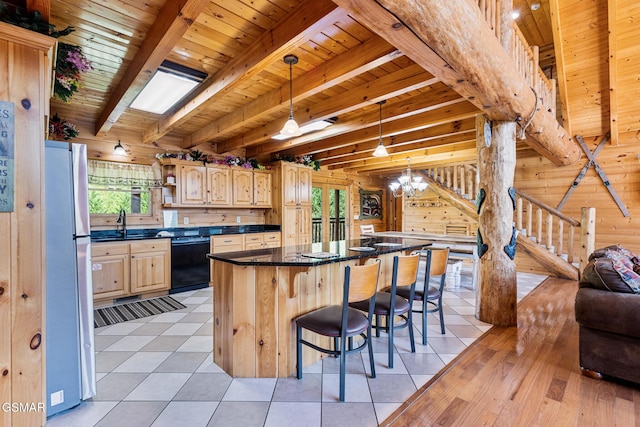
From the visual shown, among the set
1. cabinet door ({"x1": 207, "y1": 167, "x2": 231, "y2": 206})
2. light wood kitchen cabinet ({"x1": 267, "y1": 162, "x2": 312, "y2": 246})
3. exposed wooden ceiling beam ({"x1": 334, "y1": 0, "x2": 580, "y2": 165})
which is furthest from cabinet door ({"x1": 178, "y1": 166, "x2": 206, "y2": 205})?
exposed wooden ceiling beam ({"x1": 334, "y1": 0, "x2": 580, "y2": 165})

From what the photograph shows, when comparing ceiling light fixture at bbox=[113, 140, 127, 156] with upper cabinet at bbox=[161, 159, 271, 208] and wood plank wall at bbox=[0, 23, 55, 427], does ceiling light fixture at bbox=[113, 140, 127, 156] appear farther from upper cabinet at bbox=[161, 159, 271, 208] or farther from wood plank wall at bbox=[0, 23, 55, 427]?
wood plank wall at bbox=[0, 23, 55, 427]

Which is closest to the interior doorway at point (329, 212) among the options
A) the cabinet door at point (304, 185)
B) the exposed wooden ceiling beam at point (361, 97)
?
the cabinet door at point (304, 185)

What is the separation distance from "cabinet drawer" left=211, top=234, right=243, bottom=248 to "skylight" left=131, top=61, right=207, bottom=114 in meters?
2.18

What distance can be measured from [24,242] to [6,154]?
0.45 metres

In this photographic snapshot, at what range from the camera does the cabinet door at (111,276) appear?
382 centimetres

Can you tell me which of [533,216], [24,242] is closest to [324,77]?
[24,242]

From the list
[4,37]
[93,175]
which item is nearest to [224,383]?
[4,37]

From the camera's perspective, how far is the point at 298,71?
2.95 meters

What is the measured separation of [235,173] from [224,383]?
4.00 m

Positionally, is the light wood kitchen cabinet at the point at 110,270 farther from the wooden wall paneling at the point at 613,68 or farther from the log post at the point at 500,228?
the wooden wall paneling at the point at 613,68

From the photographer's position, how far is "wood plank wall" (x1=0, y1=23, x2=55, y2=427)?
57.0 inches

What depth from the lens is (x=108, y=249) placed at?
3.89 metres

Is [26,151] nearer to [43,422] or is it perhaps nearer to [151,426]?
[43,422]

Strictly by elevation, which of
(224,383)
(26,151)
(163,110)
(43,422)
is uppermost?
(163,110)
